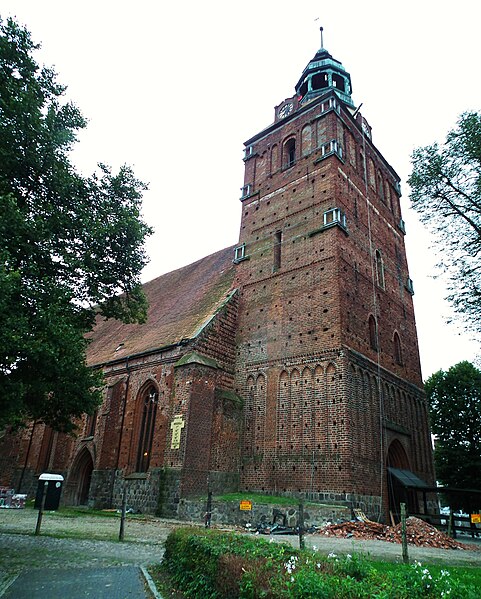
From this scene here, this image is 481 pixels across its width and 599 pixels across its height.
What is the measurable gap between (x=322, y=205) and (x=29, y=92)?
1365cm

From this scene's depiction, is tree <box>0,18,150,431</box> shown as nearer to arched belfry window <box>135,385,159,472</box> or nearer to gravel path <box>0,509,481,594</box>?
gravel path <box>0,509,481,594</box>

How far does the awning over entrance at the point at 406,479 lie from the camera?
1713 centimetres

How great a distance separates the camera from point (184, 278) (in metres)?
29.6

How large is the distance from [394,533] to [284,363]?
7.59 meters

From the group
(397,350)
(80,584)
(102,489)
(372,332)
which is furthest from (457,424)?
(80,584)

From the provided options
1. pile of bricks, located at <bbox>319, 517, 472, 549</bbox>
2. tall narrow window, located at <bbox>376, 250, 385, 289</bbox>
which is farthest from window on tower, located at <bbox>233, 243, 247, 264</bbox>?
pile of bricks, located at <bbox>319, 517, 472, 549</bbox>

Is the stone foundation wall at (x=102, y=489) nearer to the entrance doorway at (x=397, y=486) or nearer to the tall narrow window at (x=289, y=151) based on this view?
the entrance doorway at (x=397, y=486)

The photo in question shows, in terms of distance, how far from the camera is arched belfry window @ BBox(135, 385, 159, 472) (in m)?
19.6

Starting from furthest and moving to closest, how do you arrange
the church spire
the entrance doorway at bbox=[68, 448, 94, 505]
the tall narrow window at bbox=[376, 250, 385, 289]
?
the church spire, the entrance doorway at bbox=[68, 448, 94, 505], the tall narrow window at bbox=[376, 250, 385, 289]

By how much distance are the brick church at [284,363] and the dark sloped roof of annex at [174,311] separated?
0.49 feet

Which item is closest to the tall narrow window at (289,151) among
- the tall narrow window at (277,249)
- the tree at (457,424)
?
the tall narrow window at (277,249)

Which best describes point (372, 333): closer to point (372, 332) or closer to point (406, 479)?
point (372, 332)

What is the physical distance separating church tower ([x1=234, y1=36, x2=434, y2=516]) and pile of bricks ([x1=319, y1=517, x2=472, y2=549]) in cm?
116

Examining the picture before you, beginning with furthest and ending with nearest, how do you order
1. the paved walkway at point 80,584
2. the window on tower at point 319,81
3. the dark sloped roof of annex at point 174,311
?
the window on tower at point 319,81 < the dark sloped roof of annex at point 174,311 < the paved walkway at point 80,584
